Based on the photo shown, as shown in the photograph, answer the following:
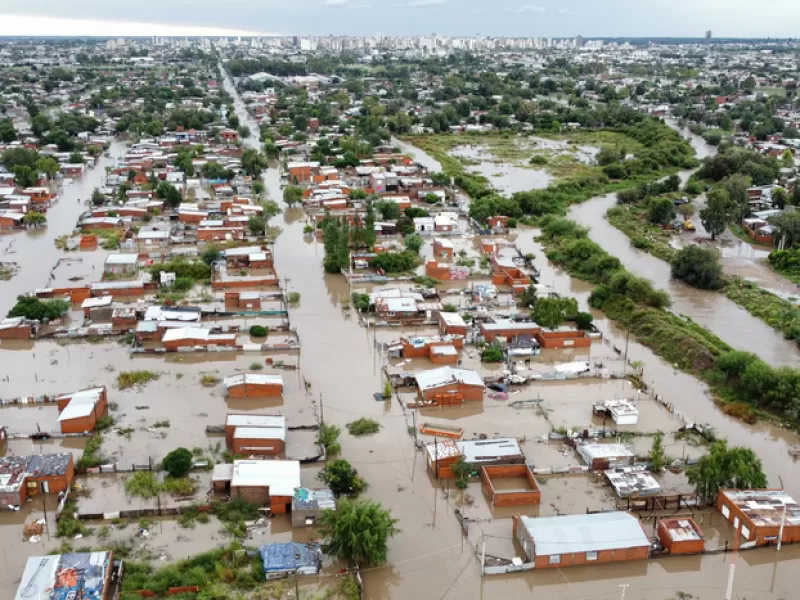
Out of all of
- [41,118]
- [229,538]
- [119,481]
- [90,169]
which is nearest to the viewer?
[229,538]

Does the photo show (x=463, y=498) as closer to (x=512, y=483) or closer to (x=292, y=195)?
(x=512, y=483)

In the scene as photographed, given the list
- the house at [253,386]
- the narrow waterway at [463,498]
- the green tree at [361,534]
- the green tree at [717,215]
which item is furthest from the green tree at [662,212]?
the green tree at [361,534]

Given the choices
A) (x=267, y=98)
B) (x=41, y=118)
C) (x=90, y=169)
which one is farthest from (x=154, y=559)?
(x=267, y=98)

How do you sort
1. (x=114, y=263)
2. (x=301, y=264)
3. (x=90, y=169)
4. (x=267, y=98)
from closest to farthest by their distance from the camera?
(x=114, y=263)
(x=301, y=264)
(x=90, y=169)
(x=267, y=98)

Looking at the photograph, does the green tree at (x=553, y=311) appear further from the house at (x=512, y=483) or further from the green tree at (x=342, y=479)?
the green tree at (x=342, y=479)

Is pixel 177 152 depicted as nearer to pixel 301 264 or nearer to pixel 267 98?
pixel 301 264

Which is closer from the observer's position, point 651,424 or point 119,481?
point 119,481

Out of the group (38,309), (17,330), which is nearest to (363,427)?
(17,330)
